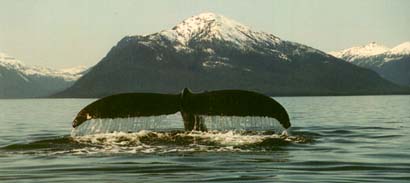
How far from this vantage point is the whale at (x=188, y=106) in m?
12.9

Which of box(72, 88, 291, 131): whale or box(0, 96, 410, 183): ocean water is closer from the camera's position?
box(0, 96, 410, 183): ocean water

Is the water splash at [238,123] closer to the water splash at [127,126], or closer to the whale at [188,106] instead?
the whale at [188,106]

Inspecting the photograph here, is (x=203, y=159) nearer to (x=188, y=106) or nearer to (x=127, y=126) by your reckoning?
(x=188, y=106)

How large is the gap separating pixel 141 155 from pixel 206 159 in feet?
4.24

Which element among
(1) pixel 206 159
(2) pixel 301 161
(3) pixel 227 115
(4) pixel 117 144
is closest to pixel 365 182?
(2) pixel 301 161

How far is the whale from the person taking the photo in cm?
1288

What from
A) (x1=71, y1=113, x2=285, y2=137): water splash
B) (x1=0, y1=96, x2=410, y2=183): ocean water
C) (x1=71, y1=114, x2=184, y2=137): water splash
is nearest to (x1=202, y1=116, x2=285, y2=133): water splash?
(x1=71, y1=113, x2=285, y2=137): water splash

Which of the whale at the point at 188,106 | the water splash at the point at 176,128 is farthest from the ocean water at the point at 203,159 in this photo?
the whale at the point at 188,106

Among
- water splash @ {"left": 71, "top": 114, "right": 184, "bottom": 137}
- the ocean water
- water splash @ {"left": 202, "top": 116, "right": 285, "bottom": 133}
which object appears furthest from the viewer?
water splash @ {"left": 71, "top": 114, "right": 184, "bottom": 137}

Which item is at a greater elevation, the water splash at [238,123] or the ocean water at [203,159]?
the water splash at [238,123]

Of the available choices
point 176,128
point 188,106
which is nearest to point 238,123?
point 188,106

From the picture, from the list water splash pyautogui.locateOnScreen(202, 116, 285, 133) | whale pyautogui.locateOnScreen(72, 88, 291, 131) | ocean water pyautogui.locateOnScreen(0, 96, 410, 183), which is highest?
whale pyautogui.locateOnScreen(72, 88, 291, 131)

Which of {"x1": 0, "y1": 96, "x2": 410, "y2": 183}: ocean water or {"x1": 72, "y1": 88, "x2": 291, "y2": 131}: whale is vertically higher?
{"x1": 72, "y1": 88, "x2": 291, "y2": 131}: whale

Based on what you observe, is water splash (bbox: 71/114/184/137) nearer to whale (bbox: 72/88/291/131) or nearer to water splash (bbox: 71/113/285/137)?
water splash (bbox: 71/113/285/137)
